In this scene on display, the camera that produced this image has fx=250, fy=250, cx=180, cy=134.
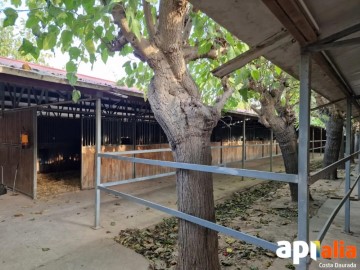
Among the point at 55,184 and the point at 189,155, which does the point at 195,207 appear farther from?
the point at 55,184

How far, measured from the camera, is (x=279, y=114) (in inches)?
221

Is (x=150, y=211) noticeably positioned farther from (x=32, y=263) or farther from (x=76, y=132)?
(x=76, y=132)

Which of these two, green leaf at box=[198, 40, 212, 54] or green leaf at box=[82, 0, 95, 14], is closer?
green leaf at box=[82, 0, 95, 14]

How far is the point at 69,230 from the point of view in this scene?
385 cm

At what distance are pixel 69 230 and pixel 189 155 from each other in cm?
261

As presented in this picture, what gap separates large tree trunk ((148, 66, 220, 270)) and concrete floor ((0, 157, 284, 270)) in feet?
2.63

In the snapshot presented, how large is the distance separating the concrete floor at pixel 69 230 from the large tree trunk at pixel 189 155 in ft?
2.63

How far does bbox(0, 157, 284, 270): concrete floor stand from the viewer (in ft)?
9.57

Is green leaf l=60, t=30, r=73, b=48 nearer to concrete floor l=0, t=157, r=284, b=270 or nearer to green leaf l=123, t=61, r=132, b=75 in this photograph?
green leaf l=123, t=61, r=132, b=75

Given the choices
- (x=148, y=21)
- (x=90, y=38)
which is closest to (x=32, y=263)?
(x=90, y=38)

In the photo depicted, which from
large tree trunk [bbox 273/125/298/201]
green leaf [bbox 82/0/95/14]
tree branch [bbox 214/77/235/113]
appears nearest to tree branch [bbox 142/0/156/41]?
A: green leaf [bbox 82/0/95/14]

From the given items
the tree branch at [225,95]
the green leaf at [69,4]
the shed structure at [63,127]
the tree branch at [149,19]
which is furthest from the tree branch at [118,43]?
the shed structure at [63,127]

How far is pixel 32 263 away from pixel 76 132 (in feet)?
24.6

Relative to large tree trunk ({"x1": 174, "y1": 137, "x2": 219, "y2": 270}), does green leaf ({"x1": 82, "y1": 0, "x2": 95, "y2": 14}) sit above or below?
above
